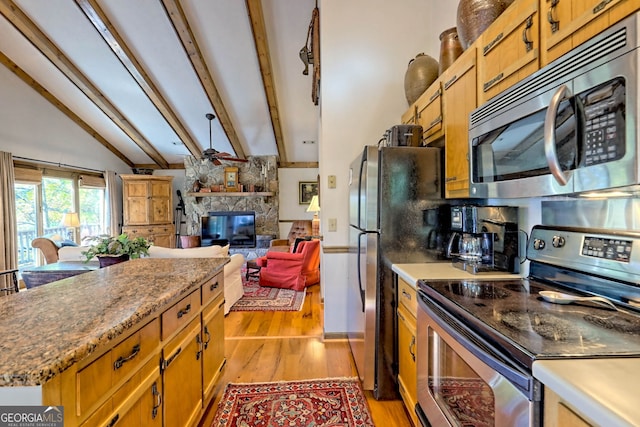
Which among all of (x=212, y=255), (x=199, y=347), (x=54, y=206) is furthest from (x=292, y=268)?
(x=54, y=206)

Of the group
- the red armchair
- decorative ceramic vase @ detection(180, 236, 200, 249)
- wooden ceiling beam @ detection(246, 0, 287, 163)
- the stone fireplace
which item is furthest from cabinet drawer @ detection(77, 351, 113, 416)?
the stone fireplace

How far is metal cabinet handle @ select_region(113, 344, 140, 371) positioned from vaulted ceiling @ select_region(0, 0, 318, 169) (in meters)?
3.89

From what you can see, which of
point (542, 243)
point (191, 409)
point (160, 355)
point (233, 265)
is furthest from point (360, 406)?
point (233, 265)

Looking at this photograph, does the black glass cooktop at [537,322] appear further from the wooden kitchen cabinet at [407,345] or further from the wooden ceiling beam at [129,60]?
the wooden ceiling beam at [129,60]

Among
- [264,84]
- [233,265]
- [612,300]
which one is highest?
[264,84]

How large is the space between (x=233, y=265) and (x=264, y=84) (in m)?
3.05

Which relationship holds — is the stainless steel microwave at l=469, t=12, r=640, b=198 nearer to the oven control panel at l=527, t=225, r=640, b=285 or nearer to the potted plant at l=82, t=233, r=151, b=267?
the oven control panel at l=527, t=225, r=640, b=285

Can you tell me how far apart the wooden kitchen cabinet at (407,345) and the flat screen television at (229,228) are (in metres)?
6.42

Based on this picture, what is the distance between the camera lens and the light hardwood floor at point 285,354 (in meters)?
1.97

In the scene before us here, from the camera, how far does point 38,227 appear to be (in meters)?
5.43

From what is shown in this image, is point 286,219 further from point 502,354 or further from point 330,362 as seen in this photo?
point 502,354

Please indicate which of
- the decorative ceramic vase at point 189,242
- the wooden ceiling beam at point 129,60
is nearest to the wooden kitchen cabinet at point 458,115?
the wooden ceiling beam at point 129,60

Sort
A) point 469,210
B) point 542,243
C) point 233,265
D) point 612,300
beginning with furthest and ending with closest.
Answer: point 233,265 → point 469,210 → point 542,243 → point 612,300

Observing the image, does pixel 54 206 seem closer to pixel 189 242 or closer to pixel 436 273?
pixel 189 242
